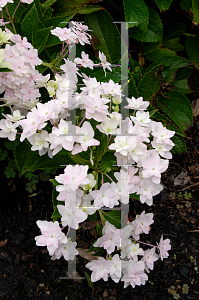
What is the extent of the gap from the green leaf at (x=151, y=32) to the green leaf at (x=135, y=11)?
0.20 meters

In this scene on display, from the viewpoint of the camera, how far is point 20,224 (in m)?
1.47

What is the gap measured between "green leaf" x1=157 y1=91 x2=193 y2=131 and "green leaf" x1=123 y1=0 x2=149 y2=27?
46 cm

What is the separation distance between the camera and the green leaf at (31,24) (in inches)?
40.8

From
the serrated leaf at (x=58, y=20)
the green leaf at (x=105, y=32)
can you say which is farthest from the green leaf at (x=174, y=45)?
the serrated leaf at (x=58, y=20)

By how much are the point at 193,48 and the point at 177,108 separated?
1.53 feet

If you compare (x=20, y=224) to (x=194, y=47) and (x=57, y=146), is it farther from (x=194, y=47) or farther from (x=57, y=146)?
(x=194, y=47)

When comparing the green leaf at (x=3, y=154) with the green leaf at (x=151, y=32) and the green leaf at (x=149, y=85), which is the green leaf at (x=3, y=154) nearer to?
the green leaf at (x=149, y=85)

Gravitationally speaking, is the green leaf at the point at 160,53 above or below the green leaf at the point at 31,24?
below

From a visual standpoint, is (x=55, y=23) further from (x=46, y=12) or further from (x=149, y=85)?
(x=149, y=85)

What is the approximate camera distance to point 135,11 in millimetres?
1255

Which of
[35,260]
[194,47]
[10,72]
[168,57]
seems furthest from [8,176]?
[194,47]

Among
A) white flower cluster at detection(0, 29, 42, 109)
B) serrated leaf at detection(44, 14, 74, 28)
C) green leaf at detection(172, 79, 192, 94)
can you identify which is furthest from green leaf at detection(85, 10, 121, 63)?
white flower cluster at detection(0, 29, 42, 109)

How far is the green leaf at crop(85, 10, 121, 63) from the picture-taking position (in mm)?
1374

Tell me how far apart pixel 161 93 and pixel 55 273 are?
1.21m
